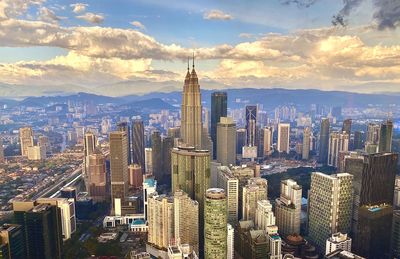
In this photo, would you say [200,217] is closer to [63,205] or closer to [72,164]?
[63,205]

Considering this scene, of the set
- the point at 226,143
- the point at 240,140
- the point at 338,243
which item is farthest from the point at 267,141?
the point at 338,243

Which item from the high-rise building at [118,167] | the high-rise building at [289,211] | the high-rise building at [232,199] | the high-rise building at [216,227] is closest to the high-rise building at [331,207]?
→ the high-rise building at [289,211]

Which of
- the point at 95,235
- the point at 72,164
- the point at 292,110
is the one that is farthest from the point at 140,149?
the point at 292,110

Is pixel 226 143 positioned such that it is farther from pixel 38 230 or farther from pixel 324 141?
pixel 38 230

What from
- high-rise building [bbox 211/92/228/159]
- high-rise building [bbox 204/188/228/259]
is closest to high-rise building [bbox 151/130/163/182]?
high-rise building [bbox 211/92/228/159]

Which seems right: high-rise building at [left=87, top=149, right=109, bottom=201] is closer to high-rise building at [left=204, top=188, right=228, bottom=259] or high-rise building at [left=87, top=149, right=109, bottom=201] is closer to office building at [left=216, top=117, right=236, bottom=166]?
office building at [left=216, top=117, right=236, bottom=166]
